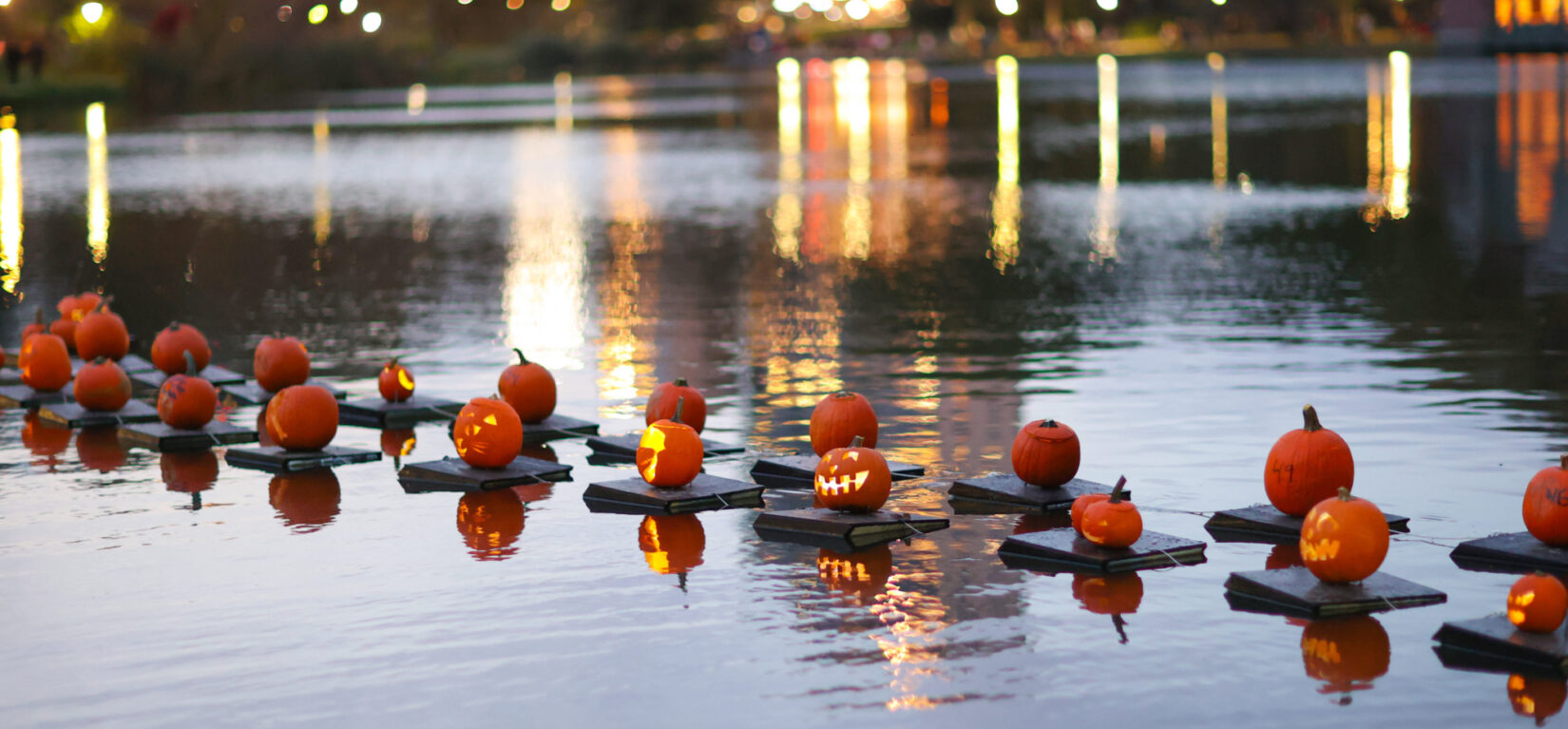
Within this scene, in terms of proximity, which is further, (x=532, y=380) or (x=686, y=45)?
(x=686, y=45)

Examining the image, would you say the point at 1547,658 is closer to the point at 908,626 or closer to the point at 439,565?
the point at 908,626

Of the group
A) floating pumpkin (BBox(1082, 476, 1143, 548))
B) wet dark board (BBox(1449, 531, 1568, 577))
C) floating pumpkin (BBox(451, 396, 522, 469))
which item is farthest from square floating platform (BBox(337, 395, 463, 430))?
wet dark board (BBox(1449, 531, 1568, 577))

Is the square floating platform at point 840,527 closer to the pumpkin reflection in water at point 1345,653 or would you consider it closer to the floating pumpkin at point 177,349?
the pumpkin reflection in water at point 1345,653

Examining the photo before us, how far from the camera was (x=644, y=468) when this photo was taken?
10938 mm

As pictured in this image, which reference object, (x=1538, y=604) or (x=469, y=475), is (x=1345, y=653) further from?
(x=469, y=475)

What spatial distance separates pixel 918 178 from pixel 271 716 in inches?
1157

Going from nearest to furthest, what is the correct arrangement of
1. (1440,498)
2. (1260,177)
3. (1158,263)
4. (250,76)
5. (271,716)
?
(271,716), (1440,498), (1158,263), (1260,177), (250,76)

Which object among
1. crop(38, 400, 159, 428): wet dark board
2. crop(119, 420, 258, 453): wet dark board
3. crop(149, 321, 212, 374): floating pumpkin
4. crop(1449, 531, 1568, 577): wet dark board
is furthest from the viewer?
crop(149, 321, 212, 374): floating pumpkin

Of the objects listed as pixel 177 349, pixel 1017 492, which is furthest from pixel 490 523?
pixel 177 349

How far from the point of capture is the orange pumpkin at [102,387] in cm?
1388

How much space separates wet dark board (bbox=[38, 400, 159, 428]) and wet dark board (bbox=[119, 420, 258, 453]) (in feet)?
1.50

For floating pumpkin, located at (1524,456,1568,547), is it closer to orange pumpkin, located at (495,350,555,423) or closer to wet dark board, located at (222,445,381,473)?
orange pumpkin, located at (495,350,555,423)

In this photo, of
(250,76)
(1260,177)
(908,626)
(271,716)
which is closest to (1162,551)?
(908,626)

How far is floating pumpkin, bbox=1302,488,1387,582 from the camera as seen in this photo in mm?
8484
